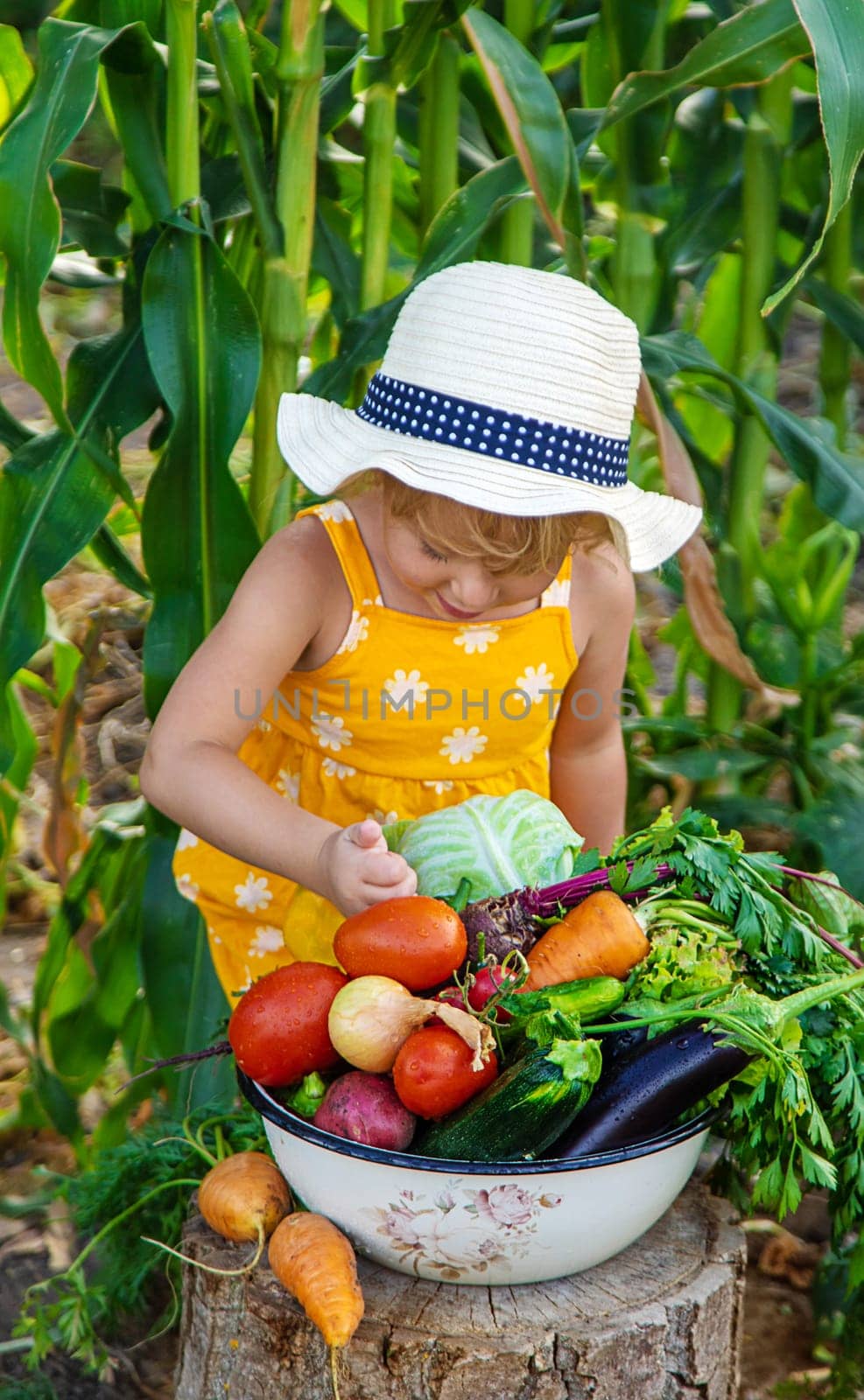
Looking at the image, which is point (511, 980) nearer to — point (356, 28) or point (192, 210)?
point (192, 210)

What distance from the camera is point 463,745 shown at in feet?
5.30

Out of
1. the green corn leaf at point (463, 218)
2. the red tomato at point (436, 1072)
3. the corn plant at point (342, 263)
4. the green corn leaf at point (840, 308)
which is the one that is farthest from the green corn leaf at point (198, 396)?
the green corn leaf at point (840, 308)

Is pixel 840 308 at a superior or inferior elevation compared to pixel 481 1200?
superior

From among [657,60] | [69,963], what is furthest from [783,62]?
[69,963]

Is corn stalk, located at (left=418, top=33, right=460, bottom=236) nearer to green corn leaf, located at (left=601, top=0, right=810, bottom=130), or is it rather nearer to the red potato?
green corn leaf, located at (left=601, top=0, right=810, bottom=130)

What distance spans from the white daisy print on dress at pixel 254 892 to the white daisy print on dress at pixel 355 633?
1.07ft

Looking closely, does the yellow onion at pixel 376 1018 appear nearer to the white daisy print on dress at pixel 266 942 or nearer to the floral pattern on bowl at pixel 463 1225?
the floral pattern on bowl at pixel 463 1225

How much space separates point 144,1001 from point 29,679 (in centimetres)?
53

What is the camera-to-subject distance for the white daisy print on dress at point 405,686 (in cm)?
155

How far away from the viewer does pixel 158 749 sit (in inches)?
55.4

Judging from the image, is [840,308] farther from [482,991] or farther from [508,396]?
[482,991]

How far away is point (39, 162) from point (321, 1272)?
1152mm

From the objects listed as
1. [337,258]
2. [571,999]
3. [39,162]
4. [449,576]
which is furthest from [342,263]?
[571,999]

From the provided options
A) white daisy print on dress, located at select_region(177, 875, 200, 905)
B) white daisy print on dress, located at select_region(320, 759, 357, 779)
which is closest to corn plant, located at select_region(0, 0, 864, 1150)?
white daisy print on dress, located at select_region(177, 875, 200, 905)
